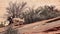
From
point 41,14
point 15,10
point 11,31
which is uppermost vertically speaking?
point 15,10

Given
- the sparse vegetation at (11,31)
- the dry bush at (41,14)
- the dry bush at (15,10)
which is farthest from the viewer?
the dry bush at (15,10)

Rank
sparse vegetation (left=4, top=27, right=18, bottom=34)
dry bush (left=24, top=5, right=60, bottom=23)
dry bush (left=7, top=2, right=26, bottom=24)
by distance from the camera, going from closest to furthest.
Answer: sparse vegetation (left=4, top=27, right=18, bottom=34), dry bush (left=24, top=5, right=60, bottom=23), dry bush (left=7, top=2, right=26, bottom=24)

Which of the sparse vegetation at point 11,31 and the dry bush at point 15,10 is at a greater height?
the dry bush at point 15,10

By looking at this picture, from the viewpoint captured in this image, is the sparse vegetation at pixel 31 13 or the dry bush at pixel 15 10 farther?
the dry bush at pixel 15 10

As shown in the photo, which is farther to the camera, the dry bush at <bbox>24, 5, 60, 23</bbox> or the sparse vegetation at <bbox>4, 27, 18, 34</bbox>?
the dry bush at <bbox>24, 5, 60, 23</bbox>

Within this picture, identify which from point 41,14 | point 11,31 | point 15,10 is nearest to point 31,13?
point 41,14

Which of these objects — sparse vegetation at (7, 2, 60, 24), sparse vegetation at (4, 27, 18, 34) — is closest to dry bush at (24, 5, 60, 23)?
sparse vegetation at (7, 2, 60, 24)

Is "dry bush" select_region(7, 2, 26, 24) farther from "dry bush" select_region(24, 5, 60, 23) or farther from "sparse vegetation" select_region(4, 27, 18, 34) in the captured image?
"sparse vegetation" select_region(4, 27, 18, 34)

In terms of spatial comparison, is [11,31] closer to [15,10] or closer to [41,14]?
[41,14]

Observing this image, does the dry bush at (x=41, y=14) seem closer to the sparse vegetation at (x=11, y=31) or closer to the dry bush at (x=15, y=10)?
the dry bush at (x=15, y=10)

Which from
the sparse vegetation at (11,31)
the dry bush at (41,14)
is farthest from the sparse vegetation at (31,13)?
the sparse vegetation at (11,31)

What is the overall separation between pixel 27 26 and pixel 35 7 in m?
3.36

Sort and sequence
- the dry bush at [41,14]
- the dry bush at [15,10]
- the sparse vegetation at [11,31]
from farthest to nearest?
the dry bush at [15,10] < the dry bush at [41,14] < the sparse vegetation at [11,31]

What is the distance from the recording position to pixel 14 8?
1235 centimetres
